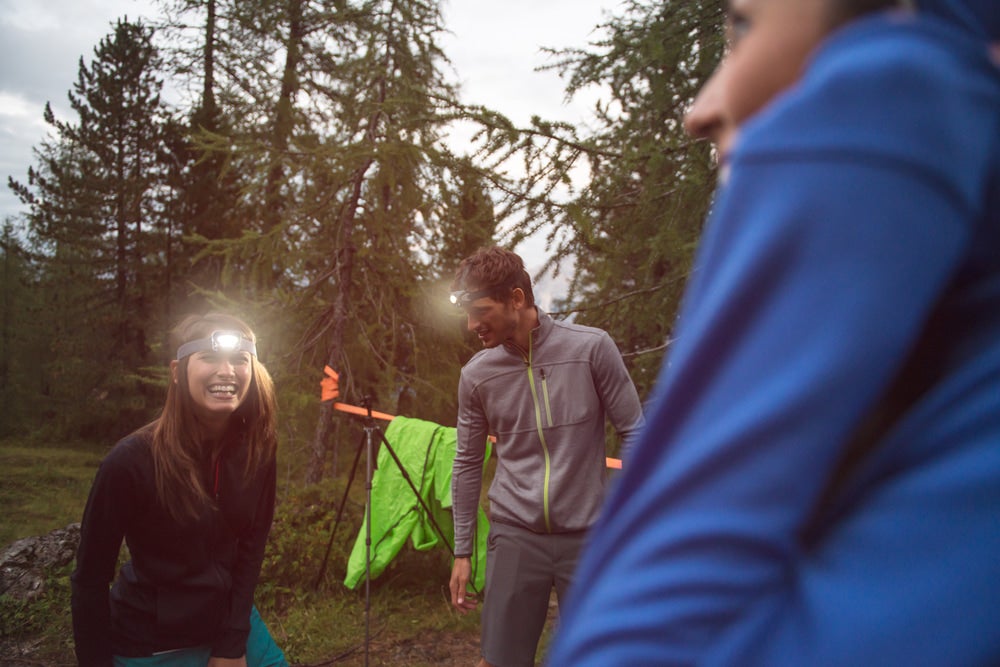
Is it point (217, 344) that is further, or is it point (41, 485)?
point (41, 485)

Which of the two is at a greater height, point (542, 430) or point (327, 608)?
point (542, 430)

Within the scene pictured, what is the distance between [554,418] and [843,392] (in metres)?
2.62

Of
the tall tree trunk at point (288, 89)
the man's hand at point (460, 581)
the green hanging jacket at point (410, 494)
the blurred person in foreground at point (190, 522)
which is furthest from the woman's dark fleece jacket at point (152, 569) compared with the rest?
the tall tree trunk at point (288, 89)

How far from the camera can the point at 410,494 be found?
19.3 feet

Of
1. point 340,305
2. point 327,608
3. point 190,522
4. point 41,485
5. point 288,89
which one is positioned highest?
point 288,89

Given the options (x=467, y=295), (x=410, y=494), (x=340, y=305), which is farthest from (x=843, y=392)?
(x=340, y=305)

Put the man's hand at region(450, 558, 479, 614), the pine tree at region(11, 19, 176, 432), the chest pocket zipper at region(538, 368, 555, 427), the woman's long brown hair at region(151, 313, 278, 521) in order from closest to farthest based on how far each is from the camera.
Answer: the woman's long brown hair at region(151, 313, 278, 521), the chest pocket zipper at region(538, 368, 555, 427), the man's hand at region(450, 558, 479, 614), the pine tree at region(11, 19, 176, 432)

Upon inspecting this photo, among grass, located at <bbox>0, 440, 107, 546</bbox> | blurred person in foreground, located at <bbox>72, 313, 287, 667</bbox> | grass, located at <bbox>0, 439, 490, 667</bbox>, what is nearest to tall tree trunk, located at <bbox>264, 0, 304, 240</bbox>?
grass, located at <bbox>0, 440, 107, 546</bbox>

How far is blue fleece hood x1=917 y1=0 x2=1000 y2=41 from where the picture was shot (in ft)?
1.41

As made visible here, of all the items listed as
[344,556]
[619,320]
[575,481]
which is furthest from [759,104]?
[344,556]

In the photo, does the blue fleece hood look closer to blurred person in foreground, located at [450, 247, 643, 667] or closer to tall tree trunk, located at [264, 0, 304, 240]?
blurred person in foreground, located at [450, 247, 643, 667]

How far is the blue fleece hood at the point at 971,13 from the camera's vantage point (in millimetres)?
431

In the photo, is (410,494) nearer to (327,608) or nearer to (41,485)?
(327,608)

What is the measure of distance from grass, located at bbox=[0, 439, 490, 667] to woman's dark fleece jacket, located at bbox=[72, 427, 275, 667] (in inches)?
79.8
